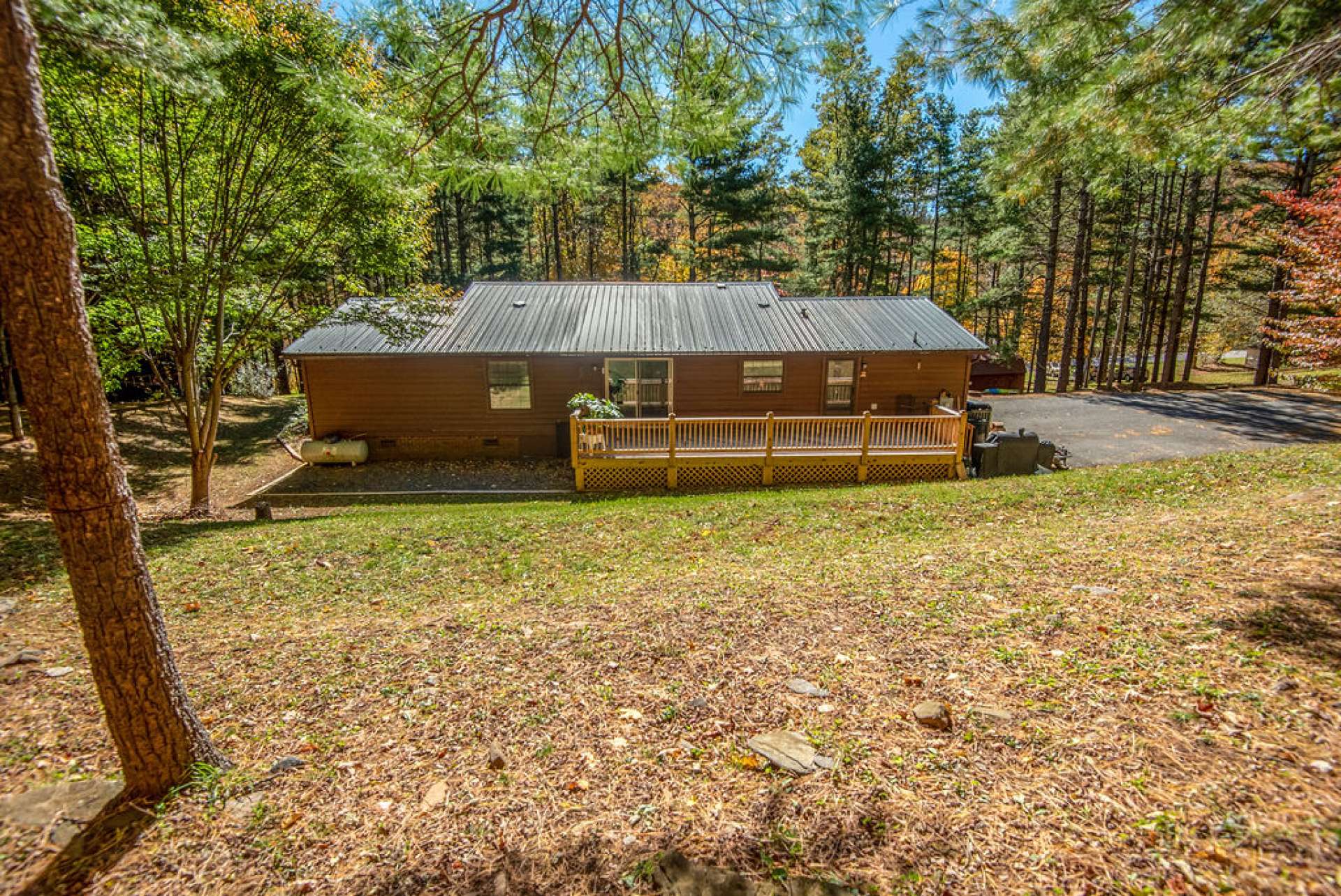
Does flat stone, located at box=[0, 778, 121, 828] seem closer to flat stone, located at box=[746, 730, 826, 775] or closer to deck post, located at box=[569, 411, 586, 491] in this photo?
flat stone, located at box=[746, 730, 826, 775]

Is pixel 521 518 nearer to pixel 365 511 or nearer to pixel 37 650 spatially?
pixel 365 511

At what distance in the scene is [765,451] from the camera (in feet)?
36.8

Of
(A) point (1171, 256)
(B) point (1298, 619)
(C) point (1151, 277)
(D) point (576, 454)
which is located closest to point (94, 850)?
(B) point (1298, 619)

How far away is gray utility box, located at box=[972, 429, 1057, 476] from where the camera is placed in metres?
10.8

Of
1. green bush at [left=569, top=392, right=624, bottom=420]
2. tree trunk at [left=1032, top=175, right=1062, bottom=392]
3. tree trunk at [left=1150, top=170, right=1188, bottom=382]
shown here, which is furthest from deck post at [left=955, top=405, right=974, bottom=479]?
tree trunk at [left=1150, top=170, right=1188, bottom=382]

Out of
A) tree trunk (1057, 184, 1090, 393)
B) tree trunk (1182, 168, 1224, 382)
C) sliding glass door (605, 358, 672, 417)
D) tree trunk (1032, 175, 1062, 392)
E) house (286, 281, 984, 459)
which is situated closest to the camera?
house (286, 281, 984, 459)

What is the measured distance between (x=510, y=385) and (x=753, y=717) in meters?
12.0

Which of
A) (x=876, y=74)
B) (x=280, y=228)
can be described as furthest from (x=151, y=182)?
(x=876, y=74)

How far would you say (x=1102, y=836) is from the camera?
2227mm

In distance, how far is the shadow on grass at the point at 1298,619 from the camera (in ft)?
10.9

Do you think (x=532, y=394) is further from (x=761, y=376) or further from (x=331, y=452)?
(x=761, y=376)

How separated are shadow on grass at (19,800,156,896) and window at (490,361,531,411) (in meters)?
11.8

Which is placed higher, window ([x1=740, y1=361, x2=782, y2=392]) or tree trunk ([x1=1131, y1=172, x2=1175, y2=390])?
tree trunk ([x1=1131, y1=172, x2=1175, y2=390])

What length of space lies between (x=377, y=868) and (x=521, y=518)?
6.35 m
